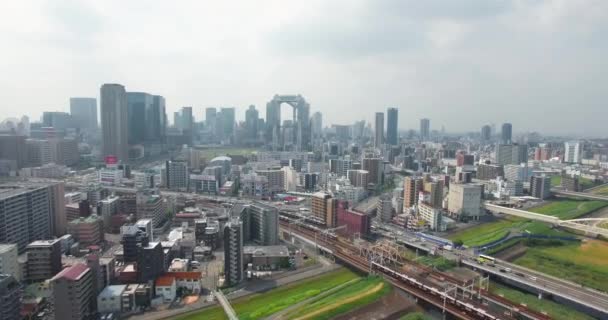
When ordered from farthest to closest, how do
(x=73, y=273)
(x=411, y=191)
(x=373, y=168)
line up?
(x=373, y=168)
(x=411, y=191)
(x=73, y=273)

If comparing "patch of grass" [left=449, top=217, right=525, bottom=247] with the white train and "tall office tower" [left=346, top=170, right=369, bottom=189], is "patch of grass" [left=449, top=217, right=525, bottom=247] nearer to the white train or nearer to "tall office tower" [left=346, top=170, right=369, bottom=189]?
the white train

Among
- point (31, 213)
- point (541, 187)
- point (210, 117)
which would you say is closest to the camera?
point (31, 213)

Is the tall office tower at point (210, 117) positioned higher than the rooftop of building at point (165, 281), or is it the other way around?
the tall office tower at point (210, 117)

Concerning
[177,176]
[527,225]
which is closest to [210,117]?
[177,176]

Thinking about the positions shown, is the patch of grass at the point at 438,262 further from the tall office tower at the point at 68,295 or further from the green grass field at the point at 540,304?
the tall office tower at the point at 68,295

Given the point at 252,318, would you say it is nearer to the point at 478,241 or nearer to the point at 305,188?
the point at 478,241

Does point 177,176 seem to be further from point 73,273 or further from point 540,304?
point 540,304

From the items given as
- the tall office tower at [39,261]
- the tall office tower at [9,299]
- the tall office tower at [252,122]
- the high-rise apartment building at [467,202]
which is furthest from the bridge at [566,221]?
the tall office tower at [252,122]

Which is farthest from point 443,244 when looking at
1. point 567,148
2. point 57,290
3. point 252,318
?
point 567,148
